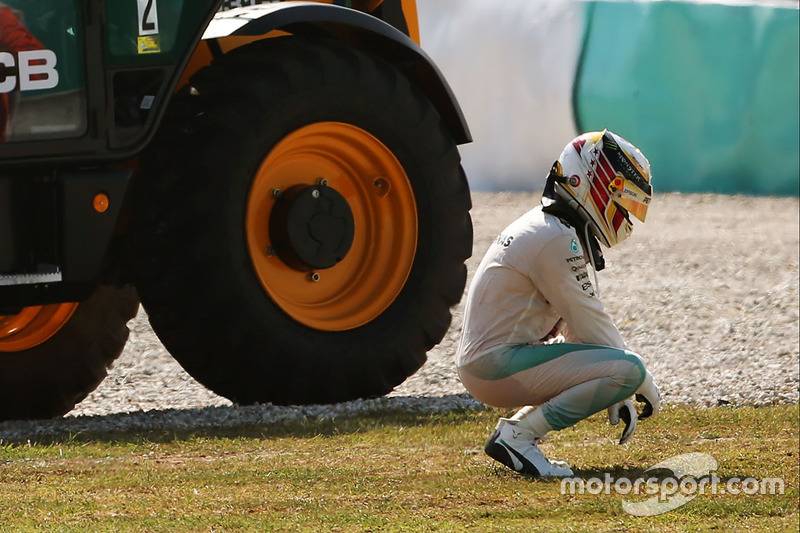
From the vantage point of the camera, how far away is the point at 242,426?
6.03m

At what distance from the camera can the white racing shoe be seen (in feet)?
16.7

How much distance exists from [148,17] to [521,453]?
2278 mm

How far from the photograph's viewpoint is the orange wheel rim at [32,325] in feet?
21.2

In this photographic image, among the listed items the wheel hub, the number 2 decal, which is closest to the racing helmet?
the wheel hub

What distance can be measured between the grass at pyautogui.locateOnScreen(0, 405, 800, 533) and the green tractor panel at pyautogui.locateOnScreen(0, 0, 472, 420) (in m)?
0.45

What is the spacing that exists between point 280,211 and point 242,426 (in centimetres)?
93

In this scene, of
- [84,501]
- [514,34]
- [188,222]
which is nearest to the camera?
[84,501]

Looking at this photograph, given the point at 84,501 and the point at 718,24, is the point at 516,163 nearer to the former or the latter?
the point at 718,24

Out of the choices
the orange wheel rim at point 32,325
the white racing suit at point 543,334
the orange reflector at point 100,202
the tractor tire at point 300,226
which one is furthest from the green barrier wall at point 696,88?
the orange reflector at point 100,202

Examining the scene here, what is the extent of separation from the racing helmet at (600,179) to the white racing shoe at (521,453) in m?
0.85

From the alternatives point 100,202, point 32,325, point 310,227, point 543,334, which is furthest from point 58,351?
point 543,334

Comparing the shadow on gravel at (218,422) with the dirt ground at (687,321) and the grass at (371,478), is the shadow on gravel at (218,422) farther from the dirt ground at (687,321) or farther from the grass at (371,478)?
the dirt ground at (687,321)

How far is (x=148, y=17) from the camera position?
5758mm

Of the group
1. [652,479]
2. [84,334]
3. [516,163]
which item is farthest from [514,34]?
[652,479]
